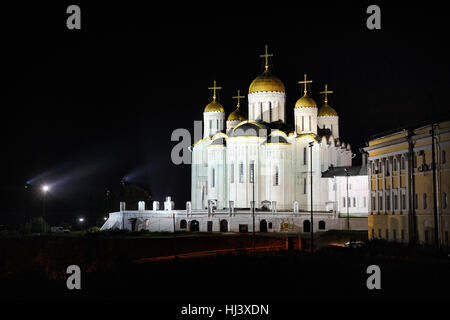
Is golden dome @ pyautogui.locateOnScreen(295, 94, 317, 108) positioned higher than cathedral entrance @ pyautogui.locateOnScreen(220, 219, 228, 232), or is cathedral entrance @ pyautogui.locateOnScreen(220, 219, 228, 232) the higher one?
golden dome @ pyautogui.locateOnScreen(295, 94, 317, 108)

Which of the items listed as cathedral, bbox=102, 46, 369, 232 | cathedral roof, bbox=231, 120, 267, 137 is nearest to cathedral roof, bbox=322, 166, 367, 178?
cathedral, bbox=102, 46, 369, 232

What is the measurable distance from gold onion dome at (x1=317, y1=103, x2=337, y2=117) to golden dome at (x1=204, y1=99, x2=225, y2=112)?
1380 centimetres

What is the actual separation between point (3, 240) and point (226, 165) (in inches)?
1484

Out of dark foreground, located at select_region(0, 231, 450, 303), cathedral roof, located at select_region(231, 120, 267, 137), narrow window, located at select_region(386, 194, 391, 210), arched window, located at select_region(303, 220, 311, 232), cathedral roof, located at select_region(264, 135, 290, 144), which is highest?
cathedral roof, located at select_region(231, 120, 267, 137)

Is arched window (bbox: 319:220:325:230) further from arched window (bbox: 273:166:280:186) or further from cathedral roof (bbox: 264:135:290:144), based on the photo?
cathedral roof (bbox: 264:135:290:144)

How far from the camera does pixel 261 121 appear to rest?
281 feet

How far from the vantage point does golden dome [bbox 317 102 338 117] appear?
9494cm

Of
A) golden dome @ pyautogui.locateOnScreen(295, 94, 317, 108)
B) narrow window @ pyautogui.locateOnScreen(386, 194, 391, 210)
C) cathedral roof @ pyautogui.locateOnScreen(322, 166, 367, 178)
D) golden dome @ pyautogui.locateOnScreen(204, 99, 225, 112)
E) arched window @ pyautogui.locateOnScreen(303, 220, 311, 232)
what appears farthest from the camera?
golden dome @ pyautogui.locateOnScreen(204, 99, 225, 112)

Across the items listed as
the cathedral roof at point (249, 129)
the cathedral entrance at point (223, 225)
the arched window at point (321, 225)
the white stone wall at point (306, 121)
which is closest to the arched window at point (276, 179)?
the cathedral roof at point (249, 129)

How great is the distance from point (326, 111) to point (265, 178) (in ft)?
60.2

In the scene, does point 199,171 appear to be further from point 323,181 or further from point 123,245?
point 123,245

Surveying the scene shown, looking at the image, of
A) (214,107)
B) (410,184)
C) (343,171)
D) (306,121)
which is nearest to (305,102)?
(306,121)

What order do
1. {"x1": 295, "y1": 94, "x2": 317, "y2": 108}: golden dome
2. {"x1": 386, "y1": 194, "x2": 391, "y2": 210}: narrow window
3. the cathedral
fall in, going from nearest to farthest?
1. {"x1": 386, "y1": 194, "x2": 391, "y2": 210}: narrow window
2. the cathedral
3. {"x1": 295, "y1": 94, "x2": 317, "y2": 108}: golden dome
